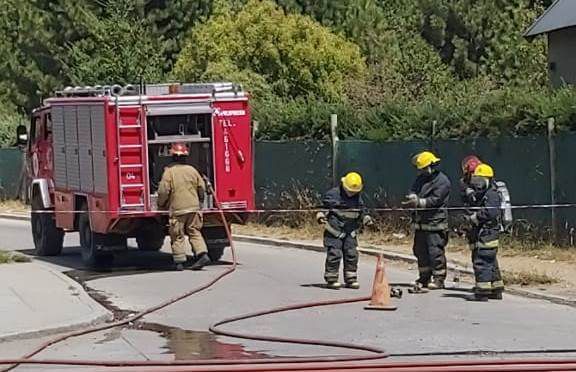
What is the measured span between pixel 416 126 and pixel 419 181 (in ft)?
23.0

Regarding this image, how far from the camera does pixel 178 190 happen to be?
17.2 m

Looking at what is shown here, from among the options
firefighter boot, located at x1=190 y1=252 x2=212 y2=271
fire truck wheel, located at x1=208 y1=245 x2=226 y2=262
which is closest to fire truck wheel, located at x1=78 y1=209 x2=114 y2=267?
firefighter boot, located at x1=190 y1=252 x2=212 y2=271

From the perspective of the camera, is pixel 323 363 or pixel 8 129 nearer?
pixel 323 363

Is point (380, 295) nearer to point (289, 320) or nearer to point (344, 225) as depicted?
point (289, 320)

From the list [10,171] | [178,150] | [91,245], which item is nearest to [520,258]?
[178,150]

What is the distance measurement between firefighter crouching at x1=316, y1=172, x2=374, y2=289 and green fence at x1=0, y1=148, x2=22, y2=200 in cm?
2279

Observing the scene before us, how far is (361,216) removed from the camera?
15422 millimetres

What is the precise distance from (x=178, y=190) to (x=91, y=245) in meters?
2.06

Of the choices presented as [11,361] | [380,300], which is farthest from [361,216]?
[11,361]

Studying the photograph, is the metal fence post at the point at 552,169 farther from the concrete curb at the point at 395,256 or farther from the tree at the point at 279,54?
the tree at the point at 279,54

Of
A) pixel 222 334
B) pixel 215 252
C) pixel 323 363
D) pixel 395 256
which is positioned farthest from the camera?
pixel 395 256

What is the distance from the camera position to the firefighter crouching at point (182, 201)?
17188mm

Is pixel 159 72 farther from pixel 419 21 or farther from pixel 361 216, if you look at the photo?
pixel 361 216

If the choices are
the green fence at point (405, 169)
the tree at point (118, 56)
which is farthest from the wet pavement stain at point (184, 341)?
the tree at point (118, 56)
